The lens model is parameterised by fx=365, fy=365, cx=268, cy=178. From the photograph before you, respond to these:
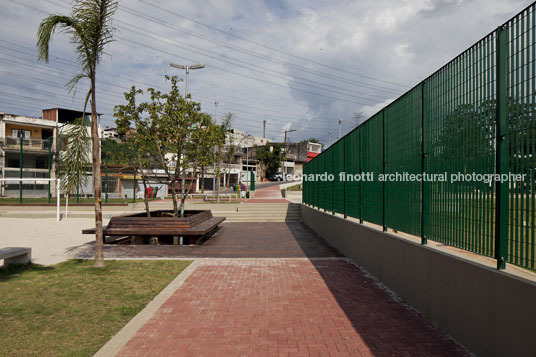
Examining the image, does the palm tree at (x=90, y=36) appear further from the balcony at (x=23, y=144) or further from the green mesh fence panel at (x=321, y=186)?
the balcony at (x=23, y=144)

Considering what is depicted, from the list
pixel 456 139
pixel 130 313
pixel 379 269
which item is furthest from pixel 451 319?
pixel 130 313

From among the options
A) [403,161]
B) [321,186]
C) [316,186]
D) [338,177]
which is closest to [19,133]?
[316,186]

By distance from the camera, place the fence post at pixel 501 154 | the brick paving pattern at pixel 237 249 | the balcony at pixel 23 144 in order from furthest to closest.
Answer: the balcony at pixel 23 144
the brick paving pattern at pixel 237 249
the fence post at pixel 501 154

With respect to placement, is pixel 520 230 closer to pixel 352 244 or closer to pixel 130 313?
pixel 130 313

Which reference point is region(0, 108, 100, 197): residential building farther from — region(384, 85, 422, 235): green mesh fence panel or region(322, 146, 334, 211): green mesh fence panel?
region(384, 85, 422, 235): green mesh fence panel

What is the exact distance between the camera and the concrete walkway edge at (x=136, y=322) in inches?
148

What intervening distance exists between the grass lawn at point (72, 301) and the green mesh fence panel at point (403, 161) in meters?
4.15

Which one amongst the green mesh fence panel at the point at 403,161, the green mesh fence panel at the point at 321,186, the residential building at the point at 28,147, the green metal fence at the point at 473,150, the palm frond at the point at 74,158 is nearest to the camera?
the green metal fence at the point at 473,150

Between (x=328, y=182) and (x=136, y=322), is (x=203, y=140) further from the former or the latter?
(x=136, y=322)

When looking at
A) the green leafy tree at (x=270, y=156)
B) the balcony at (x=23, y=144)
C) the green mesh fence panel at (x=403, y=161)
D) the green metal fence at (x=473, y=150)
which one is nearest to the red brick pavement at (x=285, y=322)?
the green metal fence at (x=473, y=150)

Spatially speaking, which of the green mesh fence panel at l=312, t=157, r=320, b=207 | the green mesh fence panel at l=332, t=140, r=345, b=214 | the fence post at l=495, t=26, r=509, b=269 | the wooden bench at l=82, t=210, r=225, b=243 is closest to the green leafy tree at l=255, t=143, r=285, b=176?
the green mesh fence panel at l=312, t=157, r=320, b=207

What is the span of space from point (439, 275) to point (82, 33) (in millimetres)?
7719

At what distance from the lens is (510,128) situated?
3219 mm

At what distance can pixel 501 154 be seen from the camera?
3283mm
